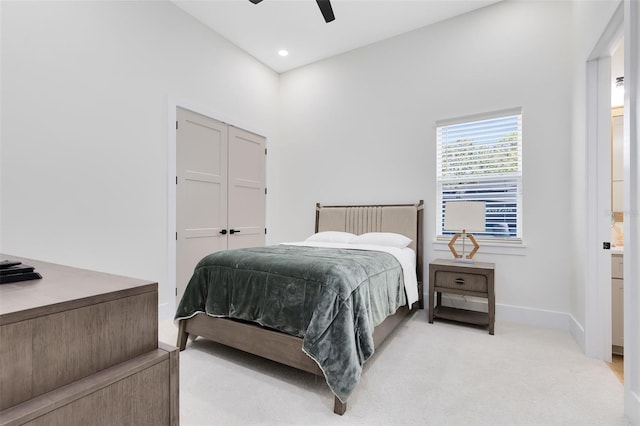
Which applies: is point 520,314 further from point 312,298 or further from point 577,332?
point 312,298

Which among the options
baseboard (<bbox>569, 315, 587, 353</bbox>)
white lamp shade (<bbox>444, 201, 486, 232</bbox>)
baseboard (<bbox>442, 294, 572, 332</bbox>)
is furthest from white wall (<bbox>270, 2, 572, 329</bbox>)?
white lamp shade (<bbox>444, 201, 486, 232</bbox>)

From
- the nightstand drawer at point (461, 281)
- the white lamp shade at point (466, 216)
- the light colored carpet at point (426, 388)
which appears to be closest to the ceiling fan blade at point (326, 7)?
the white lamp shade at point (466, 216)

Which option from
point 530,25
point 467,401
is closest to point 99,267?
point 467,401

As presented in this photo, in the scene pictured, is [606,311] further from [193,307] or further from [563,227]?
[193,307]

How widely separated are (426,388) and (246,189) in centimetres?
335

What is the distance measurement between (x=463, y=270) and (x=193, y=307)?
247cm

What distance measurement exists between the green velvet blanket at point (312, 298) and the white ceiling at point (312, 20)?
2816 mm

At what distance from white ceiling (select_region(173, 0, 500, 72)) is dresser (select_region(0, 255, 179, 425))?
142 inches

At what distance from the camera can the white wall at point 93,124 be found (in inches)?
92.4

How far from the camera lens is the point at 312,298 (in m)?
1.95

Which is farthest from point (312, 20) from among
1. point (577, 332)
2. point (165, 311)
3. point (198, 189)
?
point (577, 332)

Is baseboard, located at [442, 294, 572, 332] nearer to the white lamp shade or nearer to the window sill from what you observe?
the window sill

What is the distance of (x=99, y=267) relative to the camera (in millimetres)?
2816

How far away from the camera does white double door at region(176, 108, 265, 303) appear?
3.57 metres
